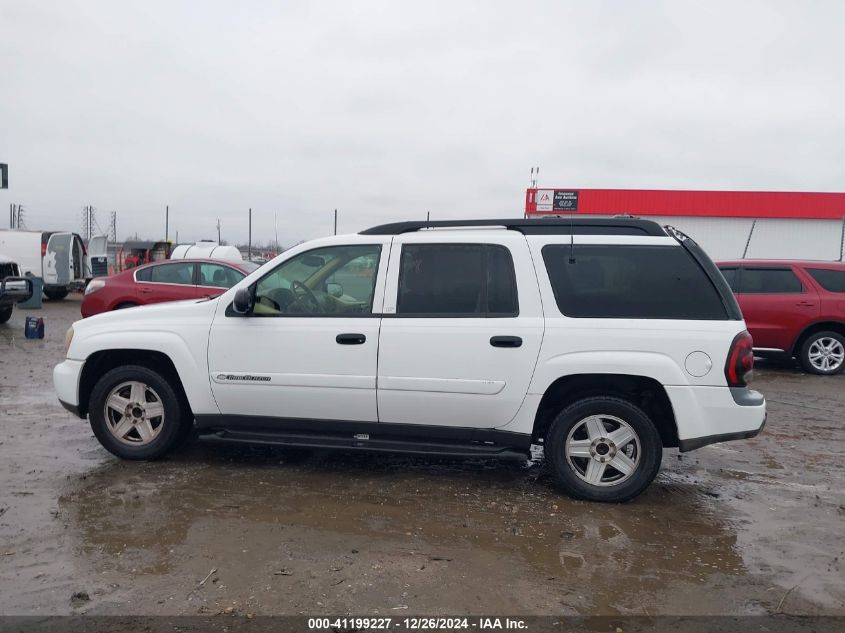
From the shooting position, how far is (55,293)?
2036 cm

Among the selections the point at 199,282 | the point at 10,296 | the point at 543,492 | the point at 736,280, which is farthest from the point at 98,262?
the point at 543,492

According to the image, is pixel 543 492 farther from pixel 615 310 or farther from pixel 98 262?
pixel 98 262

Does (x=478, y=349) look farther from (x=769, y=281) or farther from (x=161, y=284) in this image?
(x=161, y=284)

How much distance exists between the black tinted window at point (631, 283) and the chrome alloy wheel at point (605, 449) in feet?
2.42

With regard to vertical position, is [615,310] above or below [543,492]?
above

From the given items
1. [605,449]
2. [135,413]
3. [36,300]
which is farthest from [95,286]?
[605,449]

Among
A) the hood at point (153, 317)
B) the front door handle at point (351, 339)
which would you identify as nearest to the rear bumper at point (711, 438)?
the front door handle at point (351, 339)

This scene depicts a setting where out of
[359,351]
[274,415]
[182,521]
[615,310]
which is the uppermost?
[615,310]

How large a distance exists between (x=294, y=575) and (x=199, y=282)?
28.2ft

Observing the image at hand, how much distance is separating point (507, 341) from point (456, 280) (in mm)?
582

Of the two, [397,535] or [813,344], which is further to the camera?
[813,344]

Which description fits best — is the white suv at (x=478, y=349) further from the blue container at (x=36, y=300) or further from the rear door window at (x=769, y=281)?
the blue container at (x=36, y=300)

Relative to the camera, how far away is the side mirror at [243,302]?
4824mm

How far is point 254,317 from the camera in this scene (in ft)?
16.1
